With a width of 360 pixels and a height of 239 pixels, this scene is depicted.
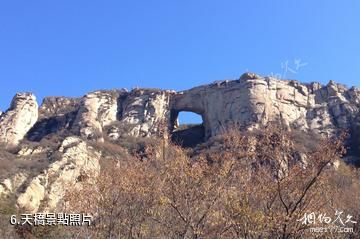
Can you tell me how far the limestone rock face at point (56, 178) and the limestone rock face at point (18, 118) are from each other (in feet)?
61.2

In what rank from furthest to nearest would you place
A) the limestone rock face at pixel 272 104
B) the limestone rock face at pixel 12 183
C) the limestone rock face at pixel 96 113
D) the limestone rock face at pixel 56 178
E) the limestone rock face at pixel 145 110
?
1. the limestone rock face at pixel 145 110
2. the limestone rock face at pixel 96 113
3. the limestone rock face at pixel 272 104
4. the limestone rock face at pixel 12 183
5. the limestone rock face at pixel 56 178

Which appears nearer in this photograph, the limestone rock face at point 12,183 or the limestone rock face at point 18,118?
the limestone rock face at point 12,183

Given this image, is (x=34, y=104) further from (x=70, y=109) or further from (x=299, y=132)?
(x=299, y=132)

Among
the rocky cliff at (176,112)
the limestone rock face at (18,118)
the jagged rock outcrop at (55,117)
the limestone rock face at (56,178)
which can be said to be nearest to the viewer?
the limestone rock face at (56,178)

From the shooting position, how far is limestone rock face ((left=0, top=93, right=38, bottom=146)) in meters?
78.9

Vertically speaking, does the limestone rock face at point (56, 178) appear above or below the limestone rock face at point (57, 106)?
below

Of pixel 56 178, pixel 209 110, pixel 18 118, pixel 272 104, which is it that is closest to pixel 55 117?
pixel 18 118

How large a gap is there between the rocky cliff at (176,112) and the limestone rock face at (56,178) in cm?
90

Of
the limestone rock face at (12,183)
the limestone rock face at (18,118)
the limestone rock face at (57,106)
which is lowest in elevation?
the limestone rock face at (12,183)

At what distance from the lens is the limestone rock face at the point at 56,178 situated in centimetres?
4991

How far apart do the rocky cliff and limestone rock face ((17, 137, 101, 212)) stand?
90 cm

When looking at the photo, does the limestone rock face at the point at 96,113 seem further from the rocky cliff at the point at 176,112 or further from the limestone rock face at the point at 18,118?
the limestone rock face at the point at 18,118

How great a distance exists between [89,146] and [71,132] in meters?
12.2

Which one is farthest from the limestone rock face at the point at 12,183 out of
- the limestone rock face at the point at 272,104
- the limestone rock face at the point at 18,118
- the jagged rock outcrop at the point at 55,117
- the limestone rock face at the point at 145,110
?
the limestone rock face at the point at 272,104
